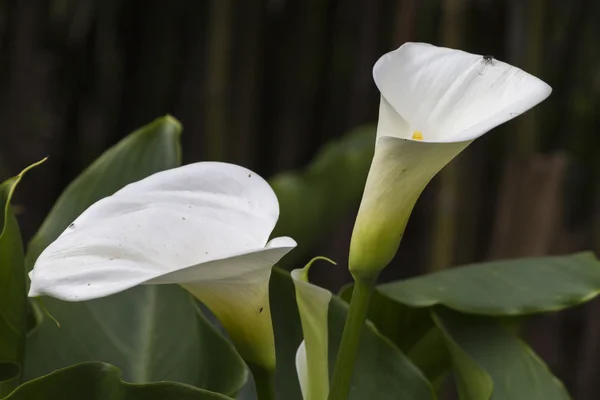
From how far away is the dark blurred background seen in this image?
889 mm

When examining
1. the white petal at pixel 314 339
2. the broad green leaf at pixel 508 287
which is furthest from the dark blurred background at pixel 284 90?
the white petal at pixel 314 339

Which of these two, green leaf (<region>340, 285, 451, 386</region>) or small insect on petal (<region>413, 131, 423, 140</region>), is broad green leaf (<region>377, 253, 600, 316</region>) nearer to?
green leaf (<region>340, 285, 451, 386</region>)

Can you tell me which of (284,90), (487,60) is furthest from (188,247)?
(284,90)

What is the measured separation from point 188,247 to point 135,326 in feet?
0.41

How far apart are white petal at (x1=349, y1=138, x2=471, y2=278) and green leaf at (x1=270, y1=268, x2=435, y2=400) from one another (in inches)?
4.0

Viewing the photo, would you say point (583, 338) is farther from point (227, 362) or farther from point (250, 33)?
point (227, 362)

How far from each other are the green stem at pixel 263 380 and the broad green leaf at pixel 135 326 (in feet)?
0.18

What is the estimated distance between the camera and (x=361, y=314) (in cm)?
24

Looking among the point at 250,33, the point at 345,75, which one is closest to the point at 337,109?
the point at 345,75

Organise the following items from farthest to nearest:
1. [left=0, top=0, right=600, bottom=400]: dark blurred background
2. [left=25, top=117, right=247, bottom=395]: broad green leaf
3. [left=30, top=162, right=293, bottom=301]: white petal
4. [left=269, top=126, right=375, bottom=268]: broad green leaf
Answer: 1. [left=0, top=0, right=600, bottom=400]: dark blurred background
2. [left=269, top=126, right=375, bottom=268]: broad green leaf
3. [left=25, top=117, right=247, bottom=395]: broad green leaf
4. [left=30, top=162, right=293, bottom=301]: white petal

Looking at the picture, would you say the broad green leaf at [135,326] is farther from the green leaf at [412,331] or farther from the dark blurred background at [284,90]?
the dark blurred background at [284,90]

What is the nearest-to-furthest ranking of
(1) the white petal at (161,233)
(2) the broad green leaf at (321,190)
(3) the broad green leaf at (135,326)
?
(1) the white petal at (161,233) → (3) the broad green leaf at (135,326) → (2) the broad green leaf at (321,190)

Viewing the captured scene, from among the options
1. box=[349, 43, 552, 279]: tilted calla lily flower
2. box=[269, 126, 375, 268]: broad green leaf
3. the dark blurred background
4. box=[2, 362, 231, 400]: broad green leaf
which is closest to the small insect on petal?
box=[349, 43, 552, 279]: tilted calla lily flower

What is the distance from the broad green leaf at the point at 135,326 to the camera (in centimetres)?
32
